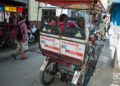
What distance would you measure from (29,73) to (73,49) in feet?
8.23

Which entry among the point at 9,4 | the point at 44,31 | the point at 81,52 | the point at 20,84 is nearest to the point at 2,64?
the point at 20,84

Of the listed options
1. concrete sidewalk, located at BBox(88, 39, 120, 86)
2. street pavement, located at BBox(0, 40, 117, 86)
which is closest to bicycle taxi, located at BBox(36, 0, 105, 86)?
street pavement, located at BBox(0, 40, 117, 86)

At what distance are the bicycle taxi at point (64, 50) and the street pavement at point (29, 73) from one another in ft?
1.46

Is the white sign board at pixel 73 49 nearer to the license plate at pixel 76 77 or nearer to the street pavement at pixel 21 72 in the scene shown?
the license plate at pixel 76 77

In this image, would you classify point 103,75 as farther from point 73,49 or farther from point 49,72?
point 73,49

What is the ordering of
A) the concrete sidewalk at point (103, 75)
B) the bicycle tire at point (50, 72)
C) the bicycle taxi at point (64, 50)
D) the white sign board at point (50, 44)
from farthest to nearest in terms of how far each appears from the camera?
1. the concrete sidewalk at point (103, 75)
2. the bicycle tire at point (50, 72)
3. the white sign board at point (50, 44)
4. the bicycle taxi at point (64, 50)

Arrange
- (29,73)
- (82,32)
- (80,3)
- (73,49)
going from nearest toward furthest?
(82,32) → (73,49) → (80,3) → (29,73)

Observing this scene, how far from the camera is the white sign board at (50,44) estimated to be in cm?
494

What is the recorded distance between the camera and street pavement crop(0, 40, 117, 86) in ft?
18.7

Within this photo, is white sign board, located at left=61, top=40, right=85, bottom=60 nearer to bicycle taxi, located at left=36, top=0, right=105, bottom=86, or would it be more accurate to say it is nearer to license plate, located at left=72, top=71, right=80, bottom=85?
bicycle taxi, located at left=36, top=0, right=105, bottom=86

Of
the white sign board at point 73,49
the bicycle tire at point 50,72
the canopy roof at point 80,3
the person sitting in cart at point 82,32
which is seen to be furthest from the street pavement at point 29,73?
the canopy roof at point 80,3

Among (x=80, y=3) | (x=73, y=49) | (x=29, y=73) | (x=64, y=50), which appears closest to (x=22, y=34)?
(x=29, y=73)

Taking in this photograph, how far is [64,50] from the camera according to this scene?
479 cm

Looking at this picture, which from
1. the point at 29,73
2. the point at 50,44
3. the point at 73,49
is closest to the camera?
the point at 73,49
